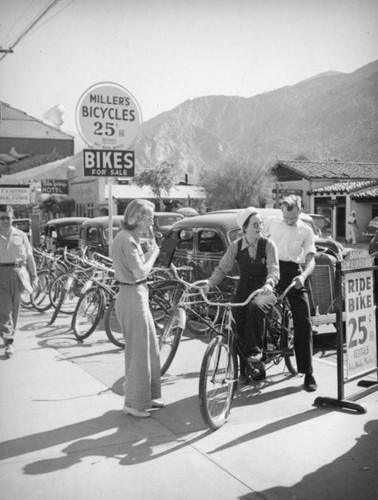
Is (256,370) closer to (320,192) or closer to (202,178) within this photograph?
(320,192)

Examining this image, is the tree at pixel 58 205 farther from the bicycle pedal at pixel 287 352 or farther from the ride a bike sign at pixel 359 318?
the ride a bike sign at pixel 359 318

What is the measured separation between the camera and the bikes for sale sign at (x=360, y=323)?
4.95 metres

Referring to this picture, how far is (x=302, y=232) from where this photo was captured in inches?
→ 229

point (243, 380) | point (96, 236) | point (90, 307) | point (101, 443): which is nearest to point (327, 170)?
point (96, 236)

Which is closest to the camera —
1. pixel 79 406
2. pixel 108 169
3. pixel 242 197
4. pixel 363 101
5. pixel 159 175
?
pixel 79 406

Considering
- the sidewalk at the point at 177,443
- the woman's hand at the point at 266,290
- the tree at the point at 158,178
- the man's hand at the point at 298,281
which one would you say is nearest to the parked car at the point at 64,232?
the sidewalk at the point at 177,443

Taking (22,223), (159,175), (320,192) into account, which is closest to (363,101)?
(159,175)

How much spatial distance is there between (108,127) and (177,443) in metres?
5.02

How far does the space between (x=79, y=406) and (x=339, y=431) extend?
7.33ft

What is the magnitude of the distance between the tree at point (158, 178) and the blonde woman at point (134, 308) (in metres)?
49.9

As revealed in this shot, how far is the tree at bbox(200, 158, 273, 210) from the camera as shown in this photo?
49.2 meters

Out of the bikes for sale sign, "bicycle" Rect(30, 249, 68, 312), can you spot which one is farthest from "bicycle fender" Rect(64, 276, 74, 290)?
the bikes for sale sign

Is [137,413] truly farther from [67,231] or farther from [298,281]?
[67,231]

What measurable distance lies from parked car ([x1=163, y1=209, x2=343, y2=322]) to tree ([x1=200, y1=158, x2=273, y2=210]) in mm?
40216
